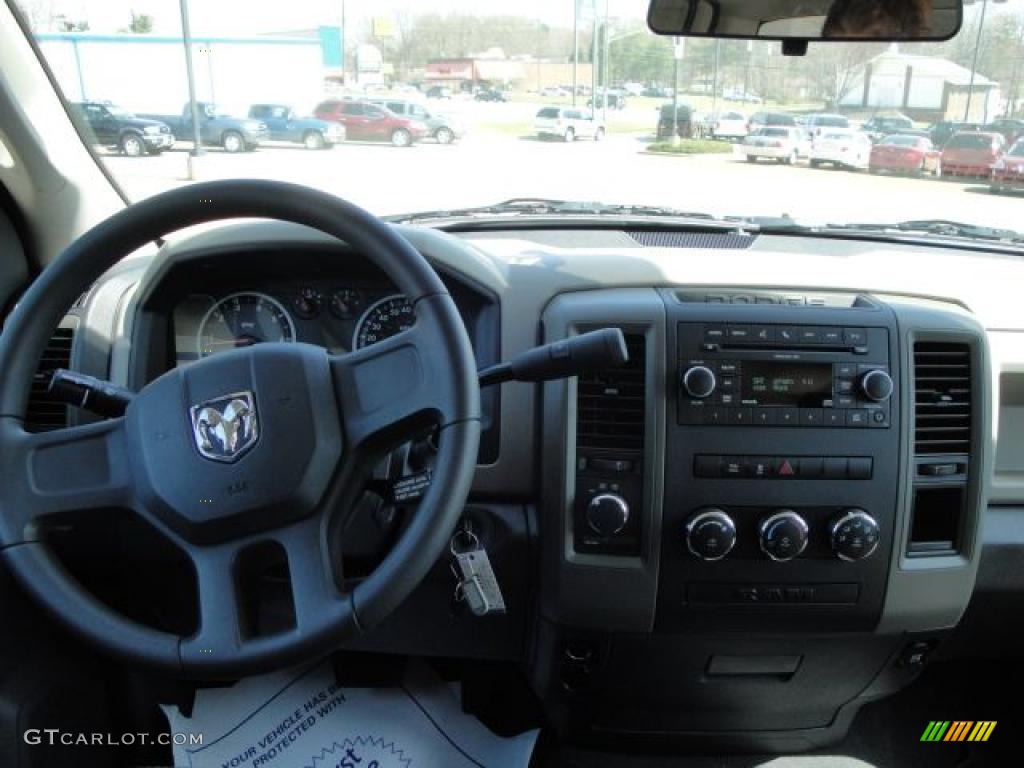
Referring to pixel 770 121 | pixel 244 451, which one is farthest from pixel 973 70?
pixel 244 451

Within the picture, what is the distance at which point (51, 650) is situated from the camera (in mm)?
2266

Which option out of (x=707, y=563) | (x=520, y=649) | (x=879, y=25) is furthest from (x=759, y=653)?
(x=879, y=25)

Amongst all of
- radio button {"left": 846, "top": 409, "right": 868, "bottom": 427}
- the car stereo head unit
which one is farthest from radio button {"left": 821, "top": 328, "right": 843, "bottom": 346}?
radio button {"left": 846, "top": 409, "right": 868, "bottom": 427}

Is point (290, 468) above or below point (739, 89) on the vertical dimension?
below

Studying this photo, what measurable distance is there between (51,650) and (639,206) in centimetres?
195

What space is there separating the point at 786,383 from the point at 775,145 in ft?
3.06

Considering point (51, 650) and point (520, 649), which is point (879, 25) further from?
point (51, 650)

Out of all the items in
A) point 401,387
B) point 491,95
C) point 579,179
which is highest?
point 491,95

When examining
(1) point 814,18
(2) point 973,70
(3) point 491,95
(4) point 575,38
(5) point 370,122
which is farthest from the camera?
(5) point 370,122

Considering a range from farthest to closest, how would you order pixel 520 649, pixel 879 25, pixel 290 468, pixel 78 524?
pixel 520 649
pixel 879 25
pixel 78 524
pixel 290 468

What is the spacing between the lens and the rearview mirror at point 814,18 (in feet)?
6.12

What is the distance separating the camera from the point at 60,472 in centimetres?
151

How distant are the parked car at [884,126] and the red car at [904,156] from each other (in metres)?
0.01

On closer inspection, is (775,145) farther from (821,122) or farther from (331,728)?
(331,728)
